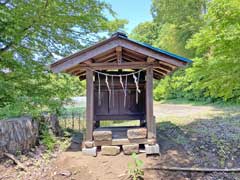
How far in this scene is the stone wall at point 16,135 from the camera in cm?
427

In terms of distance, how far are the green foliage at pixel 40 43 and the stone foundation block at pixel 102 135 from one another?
175cm

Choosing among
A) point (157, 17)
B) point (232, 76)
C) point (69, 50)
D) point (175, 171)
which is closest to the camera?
point (175, 171)

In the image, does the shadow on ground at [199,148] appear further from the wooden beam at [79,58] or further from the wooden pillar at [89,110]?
the wooden beam at [79,58]

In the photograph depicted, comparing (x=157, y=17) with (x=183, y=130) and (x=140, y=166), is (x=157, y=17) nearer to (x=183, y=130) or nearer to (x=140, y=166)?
(x=183, y=130)

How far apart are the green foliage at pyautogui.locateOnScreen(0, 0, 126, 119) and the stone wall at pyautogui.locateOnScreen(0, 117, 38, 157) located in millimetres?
759

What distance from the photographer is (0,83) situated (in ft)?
18.6

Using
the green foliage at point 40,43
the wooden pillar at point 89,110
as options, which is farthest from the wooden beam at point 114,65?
the green foliage at point 40,43

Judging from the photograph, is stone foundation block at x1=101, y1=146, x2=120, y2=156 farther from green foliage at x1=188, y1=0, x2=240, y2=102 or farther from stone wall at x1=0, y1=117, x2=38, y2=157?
green foliage at x1=188, y1=0, x2=240, y2=102

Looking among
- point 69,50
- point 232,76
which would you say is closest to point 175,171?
point 232,76

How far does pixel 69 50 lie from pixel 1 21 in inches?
83.9

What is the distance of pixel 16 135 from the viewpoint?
4.46 m

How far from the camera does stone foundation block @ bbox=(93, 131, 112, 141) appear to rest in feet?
15.8

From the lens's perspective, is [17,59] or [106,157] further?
[17,59]

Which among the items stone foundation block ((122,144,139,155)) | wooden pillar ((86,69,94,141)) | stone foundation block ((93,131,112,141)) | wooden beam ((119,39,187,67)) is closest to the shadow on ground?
stone foundation block ((122,144,139,155))
